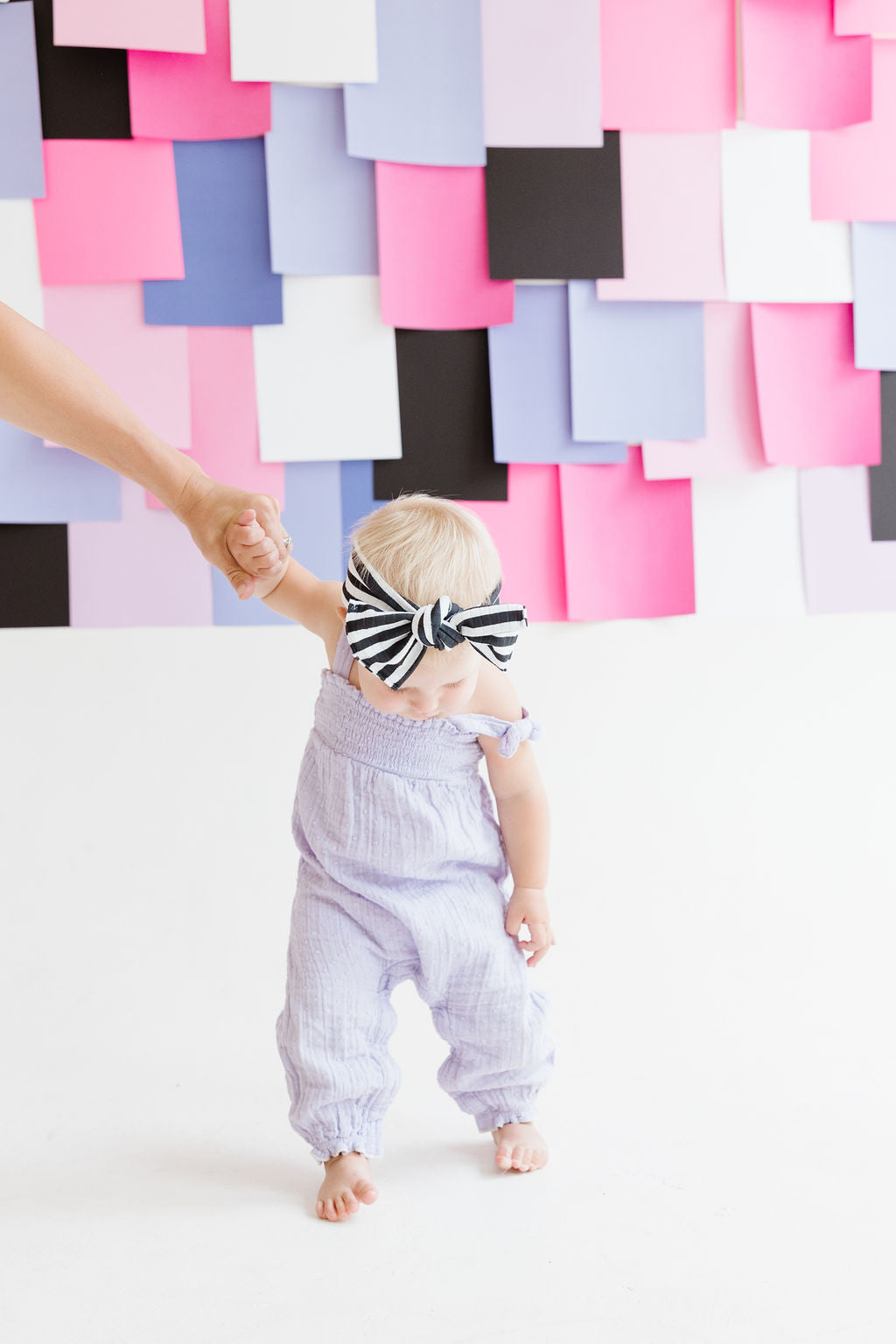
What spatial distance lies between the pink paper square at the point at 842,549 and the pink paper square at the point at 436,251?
48 cm

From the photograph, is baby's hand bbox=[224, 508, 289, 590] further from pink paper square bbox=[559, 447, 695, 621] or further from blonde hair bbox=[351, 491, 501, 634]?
pink paper square bbox=[559, 447, 695, 621]

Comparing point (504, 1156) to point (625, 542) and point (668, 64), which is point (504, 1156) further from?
point (668, 64)

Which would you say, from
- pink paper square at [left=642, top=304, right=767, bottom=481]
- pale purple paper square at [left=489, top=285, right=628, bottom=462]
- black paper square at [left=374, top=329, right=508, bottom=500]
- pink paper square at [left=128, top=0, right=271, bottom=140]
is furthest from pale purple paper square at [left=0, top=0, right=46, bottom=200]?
pink paper square at [left=642, top=304, right=767, bottom=481]

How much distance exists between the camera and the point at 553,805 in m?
1.63

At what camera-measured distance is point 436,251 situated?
1486mm

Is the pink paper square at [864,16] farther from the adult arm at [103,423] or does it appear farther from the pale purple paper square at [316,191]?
the adult arm at [103,423]

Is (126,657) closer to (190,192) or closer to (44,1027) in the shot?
(44,1027)

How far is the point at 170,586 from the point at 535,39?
32.0 inches

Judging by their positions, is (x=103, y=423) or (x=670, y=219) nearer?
(x=103, y=423)

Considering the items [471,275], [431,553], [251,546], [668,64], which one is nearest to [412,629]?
[431,553]

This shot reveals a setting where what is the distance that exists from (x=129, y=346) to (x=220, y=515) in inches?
18.4

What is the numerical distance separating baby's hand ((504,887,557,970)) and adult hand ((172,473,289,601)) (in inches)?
16.1

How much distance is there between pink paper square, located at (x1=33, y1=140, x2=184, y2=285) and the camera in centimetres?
143

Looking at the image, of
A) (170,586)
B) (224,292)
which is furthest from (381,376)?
(170,586)
